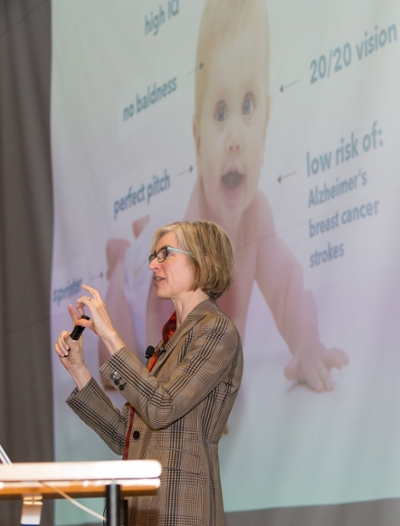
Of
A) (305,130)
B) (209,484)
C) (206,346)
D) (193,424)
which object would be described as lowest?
(209,484)

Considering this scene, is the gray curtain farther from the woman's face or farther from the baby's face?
the woman's face

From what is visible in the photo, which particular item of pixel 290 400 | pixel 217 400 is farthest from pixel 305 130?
pixel 217 400

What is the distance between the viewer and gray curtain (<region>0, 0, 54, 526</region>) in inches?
159

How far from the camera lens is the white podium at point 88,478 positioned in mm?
1340

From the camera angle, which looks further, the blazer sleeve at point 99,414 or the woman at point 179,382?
the blazer sleeve at point 99,414

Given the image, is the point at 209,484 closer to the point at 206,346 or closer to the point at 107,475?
the point at 206,346

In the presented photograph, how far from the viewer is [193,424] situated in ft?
6.82

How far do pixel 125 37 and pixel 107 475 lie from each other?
2784mm

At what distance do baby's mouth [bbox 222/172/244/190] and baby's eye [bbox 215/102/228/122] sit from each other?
217 mm

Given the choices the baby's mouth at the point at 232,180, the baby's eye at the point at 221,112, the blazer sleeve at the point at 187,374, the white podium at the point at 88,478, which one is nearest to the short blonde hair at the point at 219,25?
the baby's eye at the point at 221,112

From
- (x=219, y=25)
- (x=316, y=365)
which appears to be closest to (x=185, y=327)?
(x=316, y=365)

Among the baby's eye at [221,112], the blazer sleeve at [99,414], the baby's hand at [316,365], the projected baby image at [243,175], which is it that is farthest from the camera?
the baby's eye at [221,112]

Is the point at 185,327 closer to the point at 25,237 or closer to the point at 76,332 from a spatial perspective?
the point at 76,332

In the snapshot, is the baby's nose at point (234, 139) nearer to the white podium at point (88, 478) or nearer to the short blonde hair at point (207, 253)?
the short blonde hair at point (207, 253)
